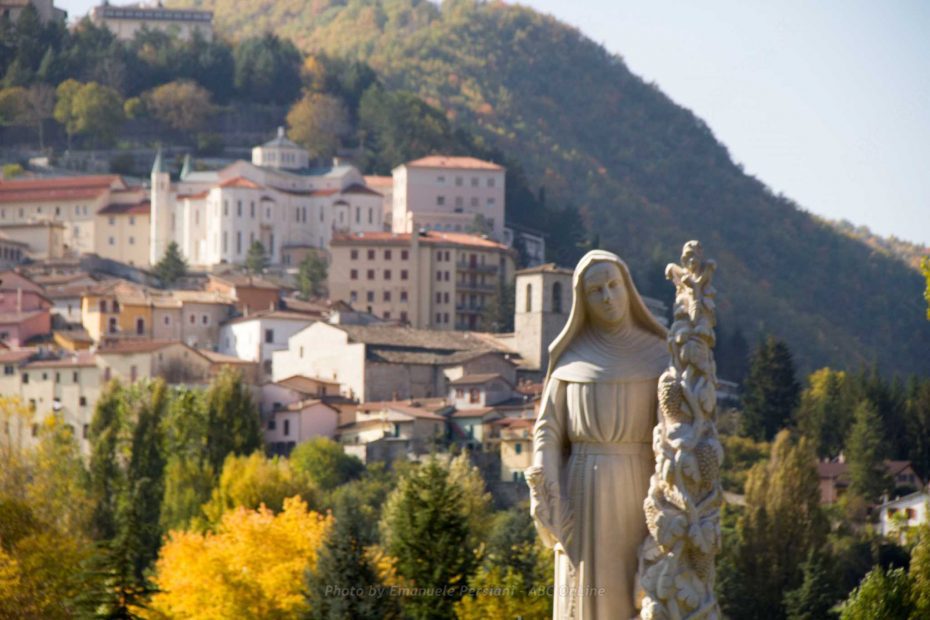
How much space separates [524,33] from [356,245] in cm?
8879

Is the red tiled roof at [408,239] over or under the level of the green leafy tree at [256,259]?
over

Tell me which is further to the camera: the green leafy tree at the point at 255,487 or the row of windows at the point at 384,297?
the row of windows at the point at 384,297

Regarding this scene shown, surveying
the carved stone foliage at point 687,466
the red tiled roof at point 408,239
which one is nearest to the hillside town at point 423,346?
the carved stone foliage at point 687,466

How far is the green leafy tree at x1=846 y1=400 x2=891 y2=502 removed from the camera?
75.1 m

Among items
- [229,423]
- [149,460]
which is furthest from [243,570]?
[229,423]

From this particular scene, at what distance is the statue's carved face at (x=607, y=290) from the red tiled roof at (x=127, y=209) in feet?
345

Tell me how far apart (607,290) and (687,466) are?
3.86 ft

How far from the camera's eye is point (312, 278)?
108m

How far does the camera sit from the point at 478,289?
10612 centimetres

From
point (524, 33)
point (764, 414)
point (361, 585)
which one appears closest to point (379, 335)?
point (764, 414)

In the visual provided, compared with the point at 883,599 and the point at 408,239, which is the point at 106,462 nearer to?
the point at 408,239

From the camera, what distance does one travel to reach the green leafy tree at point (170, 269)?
109 metres

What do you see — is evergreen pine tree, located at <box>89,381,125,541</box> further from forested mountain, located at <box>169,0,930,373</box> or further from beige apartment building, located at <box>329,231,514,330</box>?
forested mountain, located at <box>169,0,930,373</box>

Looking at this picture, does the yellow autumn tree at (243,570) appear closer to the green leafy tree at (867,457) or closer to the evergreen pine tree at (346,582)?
the evergreen pine tree at (346,582)
